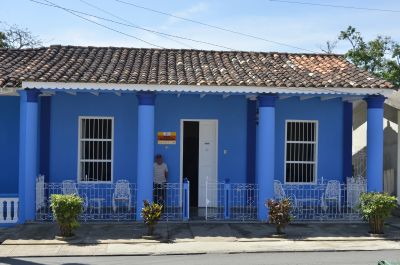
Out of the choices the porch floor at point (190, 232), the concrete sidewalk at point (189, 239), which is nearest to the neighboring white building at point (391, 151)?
the porch floor at point (190, 232)

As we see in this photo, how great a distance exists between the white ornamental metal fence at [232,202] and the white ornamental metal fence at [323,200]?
0.74m

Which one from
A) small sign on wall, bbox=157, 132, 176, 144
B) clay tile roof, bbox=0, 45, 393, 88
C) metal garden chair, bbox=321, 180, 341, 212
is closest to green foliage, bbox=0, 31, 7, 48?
clay tile roof, bbox=0, 45, 393, 88

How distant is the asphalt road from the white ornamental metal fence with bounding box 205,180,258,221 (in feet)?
10.5

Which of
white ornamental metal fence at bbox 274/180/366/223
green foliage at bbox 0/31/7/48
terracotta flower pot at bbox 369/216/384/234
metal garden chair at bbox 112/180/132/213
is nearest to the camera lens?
terracotta flower pot at bbox 369/216/384/234

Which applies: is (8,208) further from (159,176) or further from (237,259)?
(237,259)

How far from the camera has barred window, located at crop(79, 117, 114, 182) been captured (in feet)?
48.0

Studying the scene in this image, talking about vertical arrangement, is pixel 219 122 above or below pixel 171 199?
above

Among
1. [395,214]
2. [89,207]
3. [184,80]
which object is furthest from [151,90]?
[395,214]

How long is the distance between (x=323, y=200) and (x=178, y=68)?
516cm

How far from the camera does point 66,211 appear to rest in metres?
10.9

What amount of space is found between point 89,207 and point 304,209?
18.3 ft

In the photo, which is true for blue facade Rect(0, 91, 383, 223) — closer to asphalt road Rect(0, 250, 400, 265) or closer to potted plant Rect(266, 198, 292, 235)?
potted plant Rect(266, 198, 292, 235)

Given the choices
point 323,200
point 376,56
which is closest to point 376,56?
point 376,56

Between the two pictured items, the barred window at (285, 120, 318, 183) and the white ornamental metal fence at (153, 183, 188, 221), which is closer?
the white ornamental metal fence at (153, 183, 188, 221)
